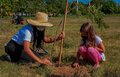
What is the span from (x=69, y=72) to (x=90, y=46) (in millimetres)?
795

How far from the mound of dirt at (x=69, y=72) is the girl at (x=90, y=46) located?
26cm

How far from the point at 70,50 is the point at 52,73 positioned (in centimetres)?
325

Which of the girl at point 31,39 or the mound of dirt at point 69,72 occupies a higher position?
the girl at point 31,39

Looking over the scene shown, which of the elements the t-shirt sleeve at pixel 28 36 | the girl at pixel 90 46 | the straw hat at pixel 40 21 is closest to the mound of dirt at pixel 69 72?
the girl at pixel 90 46

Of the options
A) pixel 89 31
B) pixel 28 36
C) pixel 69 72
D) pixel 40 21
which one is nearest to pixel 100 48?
pixel 89 31

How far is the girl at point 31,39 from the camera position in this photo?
23.0ft

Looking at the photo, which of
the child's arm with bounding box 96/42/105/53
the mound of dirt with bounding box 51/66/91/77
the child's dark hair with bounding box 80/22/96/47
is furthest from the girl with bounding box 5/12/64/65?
the child's arm with bounding box 96/42/105/53

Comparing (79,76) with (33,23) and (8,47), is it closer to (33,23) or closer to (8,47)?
(33,23)

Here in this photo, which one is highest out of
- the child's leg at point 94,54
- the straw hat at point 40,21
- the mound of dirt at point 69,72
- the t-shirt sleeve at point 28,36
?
the straw hat at point 40,21

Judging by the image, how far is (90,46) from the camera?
7.38 metres

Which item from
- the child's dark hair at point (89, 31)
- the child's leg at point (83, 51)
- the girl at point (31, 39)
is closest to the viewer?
the girl at point (31, 39)

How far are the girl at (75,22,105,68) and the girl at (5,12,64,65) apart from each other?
45 cm

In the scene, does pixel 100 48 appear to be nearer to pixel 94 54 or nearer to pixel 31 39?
pixel 94 54

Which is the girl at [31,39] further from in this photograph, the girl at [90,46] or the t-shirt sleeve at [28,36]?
the girl at [90,46]
